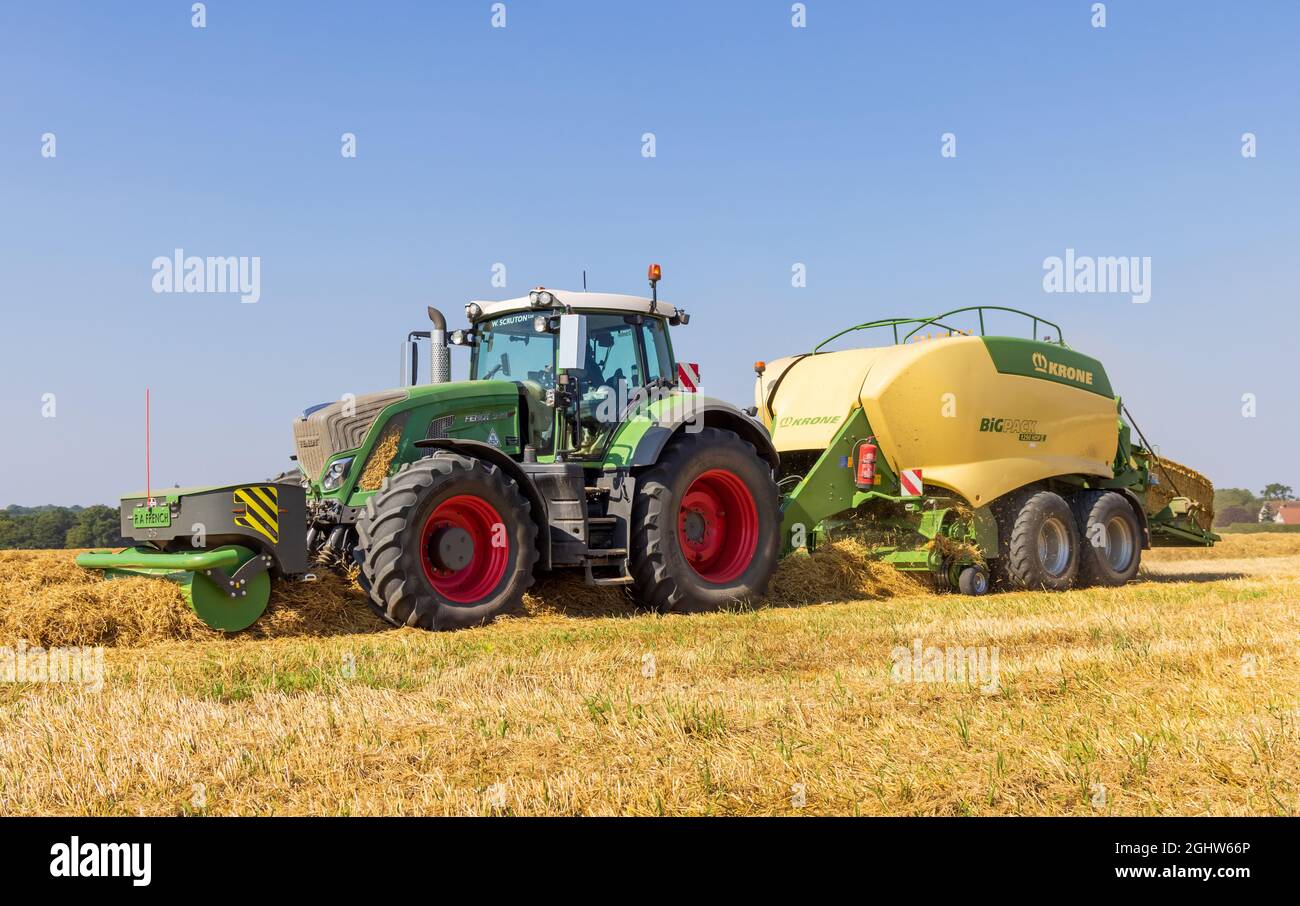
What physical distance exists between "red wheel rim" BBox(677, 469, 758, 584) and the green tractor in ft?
0.05

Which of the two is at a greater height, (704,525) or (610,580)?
(704,525)

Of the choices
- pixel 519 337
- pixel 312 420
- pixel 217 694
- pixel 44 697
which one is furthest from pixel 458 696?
pixel 519 337

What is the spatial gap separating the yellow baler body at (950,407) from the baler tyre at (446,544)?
480 centimetres

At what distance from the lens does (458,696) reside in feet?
17.7

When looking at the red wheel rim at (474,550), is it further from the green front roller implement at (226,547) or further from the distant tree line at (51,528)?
the distant tree line at (51,528)

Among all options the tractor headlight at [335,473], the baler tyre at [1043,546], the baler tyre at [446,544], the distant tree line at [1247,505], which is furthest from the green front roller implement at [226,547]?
the distant tree line at [1247,505]

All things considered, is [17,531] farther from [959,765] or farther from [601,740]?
[959,765]

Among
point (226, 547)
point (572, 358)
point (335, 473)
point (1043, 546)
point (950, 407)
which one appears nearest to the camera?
point (226, 547)

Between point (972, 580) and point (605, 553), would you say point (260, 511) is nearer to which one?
point (605, 553)

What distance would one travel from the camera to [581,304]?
9.82 m

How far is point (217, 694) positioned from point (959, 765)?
3460mm

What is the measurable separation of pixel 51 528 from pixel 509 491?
7.33m

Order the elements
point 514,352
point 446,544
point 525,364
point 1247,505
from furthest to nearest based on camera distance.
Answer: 1. point 1247,505
2. point 514,352
3. point 525,364
4. point 446,544

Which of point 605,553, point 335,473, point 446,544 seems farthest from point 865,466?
point 335,473
